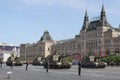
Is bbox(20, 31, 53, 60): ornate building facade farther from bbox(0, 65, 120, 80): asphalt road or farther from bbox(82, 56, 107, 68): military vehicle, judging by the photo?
bbox(0, 65, 120, 80): asphalt road

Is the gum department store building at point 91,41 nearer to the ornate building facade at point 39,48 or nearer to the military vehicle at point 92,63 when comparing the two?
the ornate building facade at point 39,48

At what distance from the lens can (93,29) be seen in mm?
141375

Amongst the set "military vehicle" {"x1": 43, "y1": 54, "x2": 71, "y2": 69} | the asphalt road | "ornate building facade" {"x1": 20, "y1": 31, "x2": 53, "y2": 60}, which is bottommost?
the asphalt road

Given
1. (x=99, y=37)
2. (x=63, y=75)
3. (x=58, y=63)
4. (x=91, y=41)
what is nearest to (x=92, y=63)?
(x=58, y=63)

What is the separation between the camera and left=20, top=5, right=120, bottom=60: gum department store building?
417 feet

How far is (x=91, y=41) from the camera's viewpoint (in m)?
140

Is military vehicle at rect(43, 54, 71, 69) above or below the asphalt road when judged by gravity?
above

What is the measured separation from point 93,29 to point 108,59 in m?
53.8

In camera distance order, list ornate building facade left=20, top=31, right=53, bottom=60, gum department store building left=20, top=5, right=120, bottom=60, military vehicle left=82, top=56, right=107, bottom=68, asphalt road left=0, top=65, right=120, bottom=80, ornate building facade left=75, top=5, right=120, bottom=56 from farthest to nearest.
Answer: ornate building facade left=20, top=31, right=53, bottom=60
gum department store building left=20, top=5, right=120, bottom=60
ornate building facade left=75, top=5, right=120, bottom=56
military vehicle left=82, top=56, right=107, bottom=68
asphalt road left=0, top=65, right=120, bottom=80

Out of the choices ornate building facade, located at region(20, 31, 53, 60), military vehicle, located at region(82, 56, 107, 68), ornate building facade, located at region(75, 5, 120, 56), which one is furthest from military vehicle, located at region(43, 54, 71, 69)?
ornate building facade, located at region(20, 31, 53, 60)

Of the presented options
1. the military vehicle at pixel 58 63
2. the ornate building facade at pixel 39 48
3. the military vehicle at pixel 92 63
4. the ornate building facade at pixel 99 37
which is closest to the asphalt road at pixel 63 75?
the military vehicle at pixel 58 63

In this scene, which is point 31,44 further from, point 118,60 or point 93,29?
point 118,60

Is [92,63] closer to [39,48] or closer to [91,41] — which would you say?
[91,41]

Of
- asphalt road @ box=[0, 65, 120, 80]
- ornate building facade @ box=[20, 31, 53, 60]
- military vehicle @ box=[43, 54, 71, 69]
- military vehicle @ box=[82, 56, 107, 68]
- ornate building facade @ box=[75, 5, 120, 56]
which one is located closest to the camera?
asphalt road @ box=[0, 65, 120, 80]
